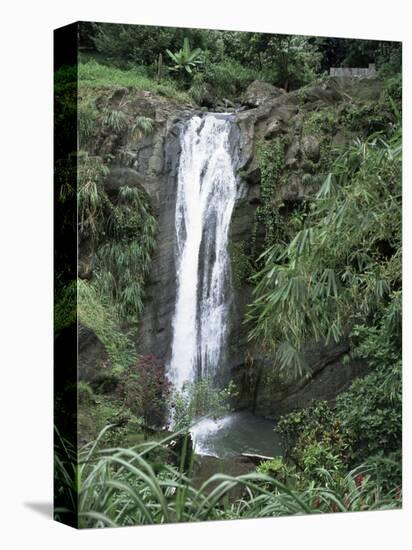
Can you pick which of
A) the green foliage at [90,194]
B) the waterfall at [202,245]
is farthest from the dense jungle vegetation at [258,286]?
the waterfall at [202,245]

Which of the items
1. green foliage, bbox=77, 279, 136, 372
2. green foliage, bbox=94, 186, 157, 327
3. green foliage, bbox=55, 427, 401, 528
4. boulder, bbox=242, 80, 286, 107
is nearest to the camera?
green foliage, bbox=55, 427, 401, 528

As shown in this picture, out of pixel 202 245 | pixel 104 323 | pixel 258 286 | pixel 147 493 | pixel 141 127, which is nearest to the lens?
pixel 147 493

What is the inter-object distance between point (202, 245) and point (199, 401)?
1.09 metres

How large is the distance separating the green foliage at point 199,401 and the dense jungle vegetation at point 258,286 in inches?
0.5

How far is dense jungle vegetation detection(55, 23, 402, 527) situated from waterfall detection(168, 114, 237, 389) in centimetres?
16

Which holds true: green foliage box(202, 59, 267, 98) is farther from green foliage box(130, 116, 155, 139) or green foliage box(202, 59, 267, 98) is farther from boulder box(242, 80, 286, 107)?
green foliage box(130, 116, 155, 139)

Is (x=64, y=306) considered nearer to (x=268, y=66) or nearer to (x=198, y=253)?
(x=198, y=253)

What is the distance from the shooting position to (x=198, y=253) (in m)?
8.70

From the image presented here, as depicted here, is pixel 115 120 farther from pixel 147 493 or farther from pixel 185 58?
pixel 147 493

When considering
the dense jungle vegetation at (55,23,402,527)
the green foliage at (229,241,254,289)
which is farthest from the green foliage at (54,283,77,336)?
the green foliage at (229,241,254,289)

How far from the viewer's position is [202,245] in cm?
873

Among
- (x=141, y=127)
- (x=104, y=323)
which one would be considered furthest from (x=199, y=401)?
(x=141, y=127)

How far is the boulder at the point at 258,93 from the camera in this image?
893cm

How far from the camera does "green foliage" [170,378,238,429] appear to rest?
8.49 metres
